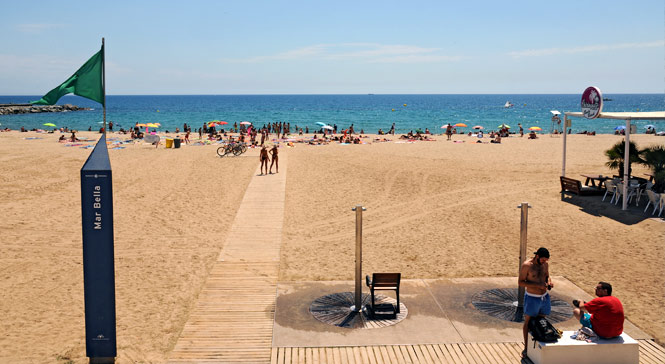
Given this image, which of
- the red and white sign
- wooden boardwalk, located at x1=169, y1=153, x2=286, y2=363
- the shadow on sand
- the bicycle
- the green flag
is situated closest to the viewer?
the green flag

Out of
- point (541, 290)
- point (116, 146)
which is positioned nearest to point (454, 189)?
point (541, 290)

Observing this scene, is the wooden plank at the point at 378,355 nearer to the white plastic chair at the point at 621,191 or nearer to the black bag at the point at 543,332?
the black bag at the point at 543,332

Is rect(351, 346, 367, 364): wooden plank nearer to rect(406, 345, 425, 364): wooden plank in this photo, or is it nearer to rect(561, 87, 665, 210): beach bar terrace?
rect(406, 345, 425, 364): wooden plank

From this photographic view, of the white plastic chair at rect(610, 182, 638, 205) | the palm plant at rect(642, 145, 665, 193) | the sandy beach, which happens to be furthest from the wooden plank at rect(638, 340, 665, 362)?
the palm plant at rect(642, 145, 665, 193)

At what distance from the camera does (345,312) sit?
8461 millimetres

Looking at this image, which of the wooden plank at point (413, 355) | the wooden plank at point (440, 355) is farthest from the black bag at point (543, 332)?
the wooden plank at point (413, 355)

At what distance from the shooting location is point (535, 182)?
2075cm

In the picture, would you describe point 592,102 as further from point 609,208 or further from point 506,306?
point 506,306

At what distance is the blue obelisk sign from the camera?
6406mm

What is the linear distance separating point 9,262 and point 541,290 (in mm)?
10419

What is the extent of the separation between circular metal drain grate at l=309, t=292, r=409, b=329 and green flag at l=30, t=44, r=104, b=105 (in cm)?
439

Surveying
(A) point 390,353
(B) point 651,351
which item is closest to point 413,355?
(A) point 390,353

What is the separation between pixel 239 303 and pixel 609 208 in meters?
12.3

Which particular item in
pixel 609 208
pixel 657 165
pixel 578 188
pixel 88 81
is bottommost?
pixel 609 208
